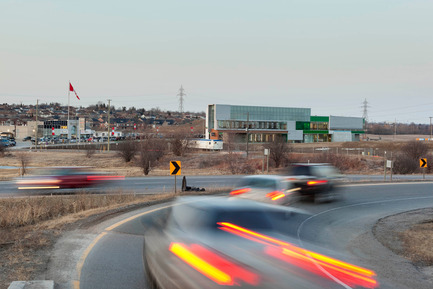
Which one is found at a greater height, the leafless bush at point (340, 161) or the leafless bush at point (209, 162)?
the leafless bush at point (340, 161)

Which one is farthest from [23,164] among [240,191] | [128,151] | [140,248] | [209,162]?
[140,248]

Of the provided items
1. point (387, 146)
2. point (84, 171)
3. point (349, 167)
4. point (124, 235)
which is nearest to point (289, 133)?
point (387, 146)

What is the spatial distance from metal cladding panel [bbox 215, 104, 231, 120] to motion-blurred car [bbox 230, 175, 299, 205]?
84.9 metres

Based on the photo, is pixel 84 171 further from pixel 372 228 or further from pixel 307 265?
pixel 307 265

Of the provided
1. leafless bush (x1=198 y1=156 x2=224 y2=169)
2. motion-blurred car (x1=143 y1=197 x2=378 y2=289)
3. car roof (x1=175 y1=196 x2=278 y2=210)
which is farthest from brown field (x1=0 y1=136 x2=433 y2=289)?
leafless bush (x1=198 y1=156 x2=224 y2=169)

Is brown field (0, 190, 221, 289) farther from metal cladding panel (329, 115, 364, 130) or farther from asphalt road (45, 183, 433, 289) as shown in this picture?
metal cladding panel (329, 115, 364, 130)

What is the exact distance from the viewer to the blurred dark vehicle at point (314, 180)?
1680 centimetres

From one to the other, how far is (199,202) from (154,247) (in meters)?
1.12

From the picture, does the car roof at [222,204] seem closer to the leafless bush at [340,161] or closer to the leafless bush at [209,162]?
the leafless bush at [340,161]

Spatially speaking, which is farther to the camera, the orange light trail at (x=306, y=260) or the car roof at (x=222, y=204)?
the car roof at (x=222, y=204)

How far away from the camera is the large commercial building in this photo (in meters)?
100

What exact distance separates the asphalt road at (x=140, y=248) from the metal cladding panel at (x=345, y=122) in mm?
100649

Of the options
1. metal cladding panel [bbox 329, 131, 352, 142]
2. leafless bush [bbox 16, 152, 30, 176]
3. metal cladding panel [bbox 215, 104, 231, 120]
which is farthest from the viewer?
metal cladding panel [bbox 329, 131, 352, 142]

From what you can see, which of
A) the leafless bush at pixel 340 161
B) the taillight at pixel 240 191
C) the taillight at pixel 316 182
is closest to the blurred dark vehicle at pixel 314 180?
the taillight at pixel 316 182
